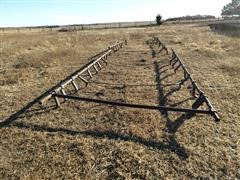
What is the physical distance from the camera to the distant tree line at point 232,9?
387 feet

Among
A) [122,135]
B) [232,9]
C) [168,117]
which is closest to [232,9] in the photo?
[232,9]

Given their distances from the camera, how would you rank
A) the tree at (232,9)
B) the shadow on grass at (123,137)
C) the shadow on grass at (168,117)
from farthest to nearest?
the tree at (232,9), the shadow on grass at (168,117), the shadow on grass at (123,137)

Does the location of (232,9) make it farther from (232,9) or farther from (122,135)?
(122,135)

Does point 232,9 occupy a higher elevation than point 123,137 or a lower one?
higher

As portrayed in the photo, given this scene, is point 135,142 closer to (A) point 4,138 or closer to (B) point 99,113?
(B) point 99,113

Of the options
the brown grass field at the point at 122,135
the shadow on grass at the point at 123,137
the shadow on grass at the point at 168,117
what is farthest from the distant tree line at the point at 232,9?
the shadow on grass at the point at 123,137

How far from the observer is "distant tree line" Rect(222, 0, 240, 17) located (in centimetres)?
11797

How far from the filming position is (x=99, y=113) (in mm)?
6844

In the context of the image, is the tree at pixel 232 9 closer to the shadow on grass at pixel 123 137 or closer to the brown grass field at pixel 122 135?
the brown grass field at pixel 122 135

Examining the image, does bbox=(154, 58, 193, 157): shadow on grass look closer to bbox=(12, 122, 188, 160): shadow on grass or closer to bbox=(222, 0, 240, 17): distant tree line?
bbox=(12, 122, 188, 160): shadow on grass

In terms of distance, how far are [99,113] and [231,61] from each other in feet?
28.3

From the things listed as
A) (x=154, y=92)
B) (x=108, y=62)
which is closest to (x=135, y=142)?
(x=154, y=92)

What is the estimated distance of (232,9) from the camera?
123812 mm

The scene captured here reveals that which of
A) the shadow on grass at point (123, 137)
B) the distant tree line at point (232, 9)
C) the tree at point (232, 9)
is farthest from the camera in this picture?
the tree at point (232, 9)
